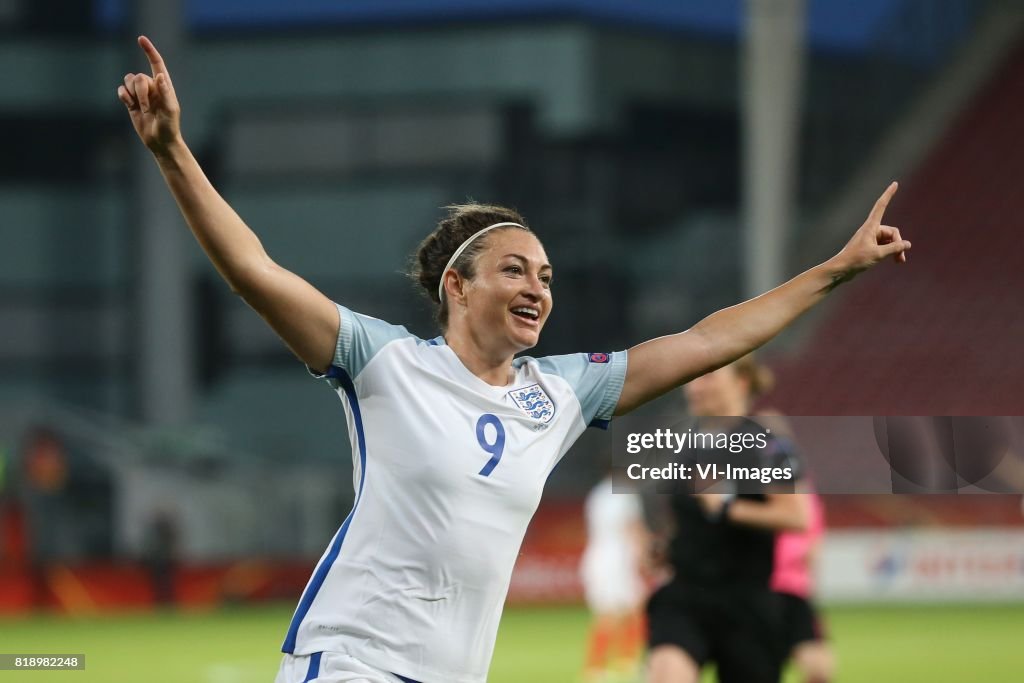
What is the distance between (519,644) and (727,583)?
9.54 meters

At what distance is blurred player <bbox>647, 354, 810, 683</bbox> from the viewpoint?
6355 millimetres

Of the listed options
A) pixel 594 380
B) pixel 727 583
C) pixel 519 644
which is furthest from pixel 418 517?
pixel 519 644

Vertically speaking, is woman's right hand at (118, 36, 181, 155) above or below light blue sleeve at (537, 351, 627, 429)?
above

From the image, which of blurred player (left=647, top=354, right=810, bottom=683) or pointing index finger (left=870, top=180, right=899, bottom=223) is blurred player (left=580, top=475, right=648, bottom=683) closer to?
blurred player (left=647, top=354, right=810, bottom=683)

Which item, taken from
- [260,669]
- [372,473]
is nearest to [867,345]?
[260,669]

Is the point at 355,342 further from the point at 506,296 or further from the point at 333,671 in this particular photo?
the point at 333,671

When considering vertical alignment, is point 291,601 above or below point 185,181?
above

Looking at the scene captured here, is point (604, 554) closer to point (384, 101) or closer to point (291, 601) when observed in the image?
point (291, 601)

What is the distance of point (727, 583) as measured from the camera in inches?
259

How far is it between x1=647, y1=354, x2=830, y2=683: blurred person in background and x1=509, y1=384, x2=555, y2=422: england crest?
7.98ft

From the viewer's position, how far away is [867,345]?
2500cm

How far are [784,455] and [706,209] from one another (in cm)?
2013

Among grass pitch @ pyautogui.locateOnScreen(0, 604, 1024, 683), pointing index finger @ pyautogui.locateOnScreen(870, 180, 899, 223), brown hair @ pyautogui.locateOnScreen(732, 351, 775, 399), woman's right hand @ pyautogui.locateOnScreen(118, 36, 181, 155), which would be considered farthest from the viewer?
grass pitch @ pyautogui.locateOnScreen(0, 604, 1024, 683)

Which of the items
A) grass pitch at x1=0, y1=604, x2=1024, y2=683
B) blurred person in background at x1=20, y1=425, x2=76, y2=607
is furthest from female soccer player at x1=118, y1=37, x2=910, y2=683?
blurred person in background at x1=20, y1=425, x2=76, y2=607
